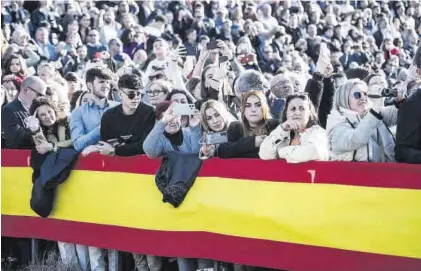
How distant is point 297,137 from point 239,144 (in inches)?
25.5

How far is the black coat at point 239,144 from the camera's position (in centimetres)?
860

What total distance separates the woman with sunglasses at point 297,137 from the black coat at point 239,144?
25 centimetres

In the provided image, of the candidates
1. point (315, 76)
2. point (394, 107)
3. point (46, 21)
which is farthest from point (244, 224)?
point (46, 21)

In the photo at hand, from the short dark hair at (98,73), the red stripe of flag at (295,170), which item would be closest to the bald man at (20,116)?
the short dark hair at (98,73)

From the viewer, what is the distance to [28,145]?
10.6 meters

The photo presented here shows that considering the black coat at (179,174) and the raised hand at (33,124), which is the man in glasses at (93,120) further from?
the black coat at (179,174)

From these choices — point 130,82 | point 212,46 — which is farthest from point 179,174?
point 212,46

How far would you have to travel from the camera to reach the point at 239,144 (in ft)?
28.3

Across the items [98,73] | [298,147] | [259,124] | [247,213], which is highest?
[98,73]

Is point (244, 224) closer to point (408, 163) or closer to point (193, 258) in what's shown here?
point (193, 258)

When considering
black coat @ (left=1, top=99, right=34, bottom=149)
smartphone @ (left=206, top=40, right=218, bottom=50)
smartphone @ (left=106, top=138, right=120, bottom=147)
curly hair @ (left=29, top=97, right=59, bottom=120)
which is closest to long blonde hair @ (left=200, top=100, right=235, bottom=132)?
smartphone @ (left=106, top=138, right=120, bottom=147)

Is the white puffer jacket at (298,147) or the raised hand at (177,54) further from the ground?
the raised hand at (177,54)

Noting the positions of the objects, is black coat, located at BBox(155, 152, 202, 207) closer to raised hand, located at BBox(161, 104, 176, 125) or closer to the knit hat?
raised hand, located at BBox(161, 104, 176, 125)

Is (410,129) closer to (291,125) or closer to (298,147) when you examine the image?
(298,147)
